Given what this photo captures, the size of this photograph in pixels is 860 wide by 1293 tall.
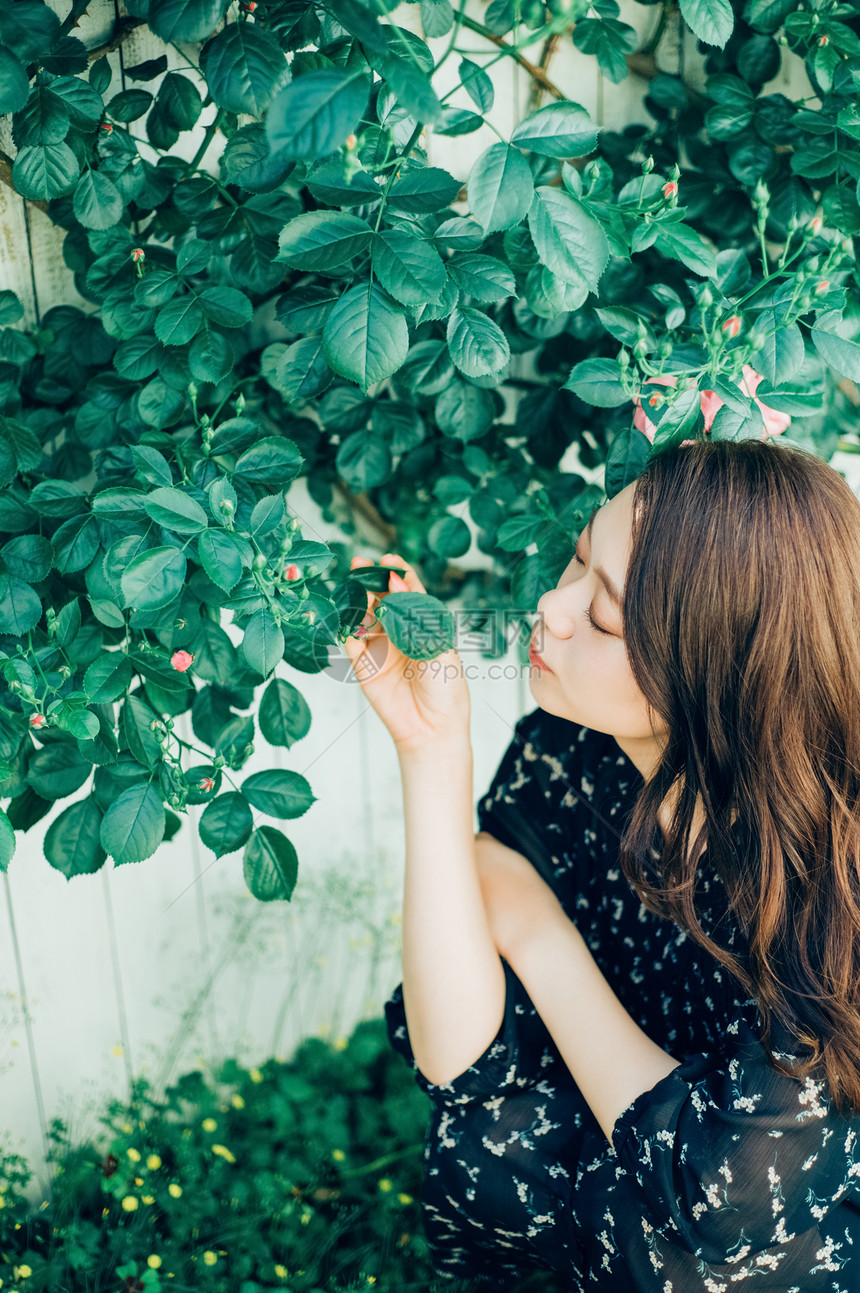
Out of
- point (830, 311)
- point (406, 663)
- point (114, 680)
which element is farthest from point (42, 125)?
point (830, 311)

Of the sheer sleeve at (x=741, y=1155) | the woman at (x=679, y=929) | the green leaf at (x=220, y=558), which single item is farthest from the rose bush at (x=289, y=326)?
the sheer sleeve at (x=741, y=1155)

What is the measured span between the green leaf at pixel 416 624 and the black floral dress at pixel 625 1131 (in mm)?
406

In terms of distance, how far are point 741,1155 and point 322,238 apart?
0.96 m

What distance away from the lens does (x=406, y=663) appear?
1.17 metres

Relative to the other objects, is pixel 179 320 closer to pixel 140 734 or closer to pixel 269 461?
pixel 269 461

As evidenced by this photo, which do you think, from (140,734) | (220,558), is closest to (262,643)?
(220,558)

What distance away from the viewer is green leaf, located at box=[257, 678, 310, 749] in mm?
1081

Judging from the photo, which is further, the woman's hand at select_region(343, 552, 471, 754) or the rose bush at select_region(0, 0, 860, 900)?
the woman's hand at select_region(343, 552, 471, 754)

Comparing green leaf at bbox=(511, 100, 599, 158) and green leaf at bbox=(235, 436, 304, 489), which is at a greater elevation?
A: green leaf at bbox=(511, 100, 599, 158)

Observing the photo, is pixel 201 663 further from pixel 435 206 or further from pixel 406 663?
pixel 435 206

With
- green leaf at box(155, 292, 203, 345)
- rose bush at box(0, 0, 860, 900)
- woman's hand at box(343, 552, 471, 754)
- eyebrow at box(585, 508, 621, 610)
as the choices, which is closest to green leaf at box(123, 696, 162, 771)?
rose bush at box(0, 0, 860, 900)

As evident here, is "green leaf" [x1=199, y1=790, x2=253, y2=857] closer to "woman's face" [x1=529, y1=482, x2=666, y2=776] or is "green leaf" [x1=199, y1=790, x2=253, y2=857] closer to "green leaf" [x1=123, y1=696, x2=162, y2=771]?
"green leaf" [x1=123, y1=696, x2=162, y2=771]

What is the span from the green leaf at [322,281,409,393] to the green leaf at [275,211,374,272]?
37 mm

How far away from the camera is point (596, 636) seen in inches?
40.8
